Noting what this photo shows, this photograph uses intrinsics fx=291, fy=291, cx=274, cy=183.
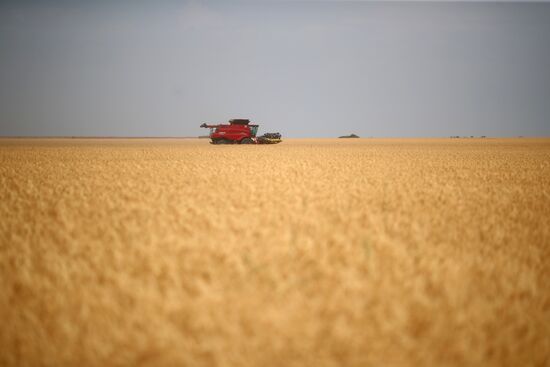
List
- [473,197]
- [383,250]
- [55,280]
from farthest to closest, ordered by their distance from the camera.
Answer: [473,197], [383,250], [55,280]

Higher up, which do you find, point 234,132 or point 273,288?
point 234,132

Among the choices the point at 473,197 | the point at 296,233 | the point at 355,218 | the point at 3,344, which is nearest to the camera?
the point at 3,344

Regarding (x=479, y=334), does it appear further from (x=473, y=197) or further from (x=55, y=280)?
(x=473, y=197)

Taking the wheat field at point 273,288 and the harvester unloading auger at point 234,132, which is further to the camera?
the harvester unloading auger at point 234,132

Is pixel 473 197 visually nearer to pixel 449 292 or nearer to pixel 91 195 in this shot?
pixel 449 292

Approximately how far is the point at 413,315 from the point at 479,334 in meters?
0.32

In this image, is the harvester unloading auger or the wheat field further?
the harvester unloading auger

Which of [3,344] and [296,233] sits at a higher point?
[296,233]

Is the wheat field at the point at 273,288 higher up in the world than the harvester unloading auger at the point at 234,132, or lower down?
lower down

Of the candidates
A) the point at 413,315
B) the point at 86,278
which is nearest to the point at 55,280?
the point at 86,278

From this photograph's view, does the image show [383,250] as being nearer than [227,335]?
No

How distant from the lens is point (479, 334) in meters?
1.57

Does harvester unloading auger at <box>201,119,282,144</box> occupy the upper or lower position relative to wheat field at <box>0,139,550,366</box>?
upper

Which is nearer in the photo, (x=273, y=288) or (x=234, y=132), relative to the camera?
(x=273, y=288)
